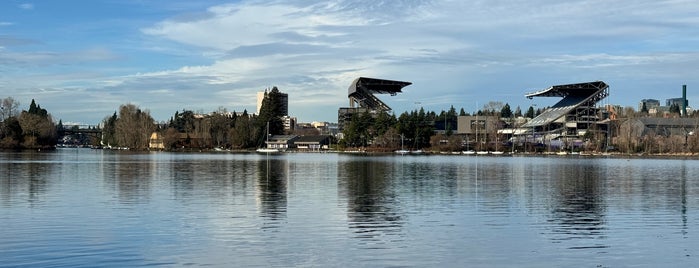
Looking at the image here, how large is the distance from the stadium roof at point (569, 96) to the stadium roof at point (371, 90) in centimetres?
3476

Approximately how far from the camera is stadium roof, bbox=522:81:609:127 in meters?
166

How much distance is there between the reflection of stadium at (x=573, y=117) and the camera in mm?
165625

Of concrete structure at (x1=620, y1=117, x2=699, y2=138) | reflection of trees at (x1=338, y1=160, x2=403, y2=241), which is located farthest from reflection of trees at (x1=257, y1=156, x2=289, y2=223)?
concrete structure at (x1=620, y1=117, x2=699, y2=138)

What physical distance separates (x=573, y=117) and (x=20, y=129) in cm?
12064

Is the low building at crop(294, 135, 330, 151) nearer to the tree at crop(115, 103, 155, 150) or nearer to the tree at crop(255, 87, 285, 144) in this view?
the tree at crop(255, 87, 285, 144)

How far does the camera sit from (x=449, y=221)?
2280 cm

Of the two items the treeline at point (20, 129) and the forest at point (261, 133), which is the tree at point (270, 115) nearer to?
the forest at point (261, 133)

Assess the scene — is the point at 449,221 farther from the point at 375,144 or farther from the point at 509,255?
the point at 375,144

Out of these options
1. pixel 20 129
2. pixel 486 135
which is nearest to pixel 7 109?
pixel 20 129

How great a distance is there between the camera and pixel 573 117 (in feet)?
554

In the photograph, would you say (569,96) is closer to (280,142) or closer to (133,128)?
(280,142)

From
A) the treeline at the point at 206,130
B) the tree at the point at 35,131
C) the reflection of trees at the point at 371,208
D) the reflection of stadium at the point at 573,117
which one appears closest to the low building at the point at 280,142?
the treeline at the point at 206,130

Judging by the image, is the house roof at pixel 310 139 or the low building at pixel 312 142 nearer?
the low building at pixel 312 142

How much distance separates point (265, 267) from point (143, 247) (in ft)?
13.0
